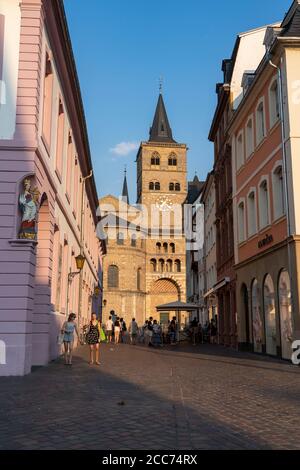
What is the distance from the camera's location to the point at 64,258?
2258 centimetres

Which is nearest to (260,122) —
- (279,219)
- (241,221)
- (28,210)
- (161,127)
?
(279,219)

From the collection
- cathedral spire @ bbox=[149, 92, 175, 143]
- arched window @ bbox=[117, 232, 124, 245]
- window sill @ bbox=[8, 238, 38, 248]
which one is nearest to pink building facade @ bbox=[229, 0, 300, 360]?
window sill @ bbox=[8, 238, 38, 248]

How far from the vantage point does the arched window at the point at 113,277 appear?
268 ft

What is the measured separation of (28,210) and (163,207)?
268ft

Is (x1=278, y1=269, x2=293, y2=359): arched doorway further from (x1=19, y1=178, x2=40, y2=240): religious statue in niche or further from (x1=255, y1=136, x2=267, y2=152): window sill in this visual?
(x1=19, y1=178, x2=40, y2=240): religious statue in niche

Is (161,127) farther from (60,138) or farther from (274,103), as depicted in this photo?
(60,138)

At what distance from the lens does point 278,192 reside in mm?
20297

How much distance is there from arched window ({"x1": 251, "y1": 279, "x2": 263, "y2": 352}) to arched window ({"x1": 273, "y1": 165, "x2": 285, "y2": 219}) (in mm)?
4302

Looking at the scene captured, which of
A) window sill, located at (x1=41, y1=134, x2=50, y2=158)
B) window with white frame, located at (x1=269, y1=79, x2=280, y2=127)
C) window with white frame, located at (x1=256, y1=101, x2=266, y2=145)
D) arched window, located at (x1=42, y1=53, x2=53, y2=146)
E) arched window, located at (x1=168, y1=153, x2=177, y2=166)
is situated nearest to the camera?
window sill, located at (x1=41, y1=134, x2=50, y2=158)

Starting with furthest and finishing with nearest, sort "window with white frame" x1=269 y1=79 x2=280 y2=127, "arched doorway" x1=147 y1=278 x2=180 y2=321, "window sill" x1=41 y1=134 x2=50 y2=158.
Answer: "arched doorway" x1=147 y1=278 x2=180 y2=321
"window with white frame" x1=269 y1=79 x2=280 y2=127
"window sill" x1=41 y1=134 x2=50 y2=158

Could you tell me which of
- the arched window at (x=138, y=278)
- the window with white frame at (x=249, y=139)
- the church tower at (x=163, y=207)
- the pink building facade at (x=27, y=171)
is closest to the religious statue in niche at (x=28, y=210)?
the pink building facade at (x=27, y=171)

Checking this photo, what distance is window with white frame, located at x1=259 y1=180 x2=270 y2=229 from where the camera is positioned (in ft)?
71.8

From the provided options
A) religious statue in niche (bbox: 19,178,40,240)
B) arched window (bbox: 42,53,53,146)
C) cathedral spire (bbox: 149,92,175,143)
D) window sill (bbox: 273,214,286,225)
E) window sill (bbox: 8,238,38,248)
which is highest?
cathedral spire (bbox: 149,92,175,143)
